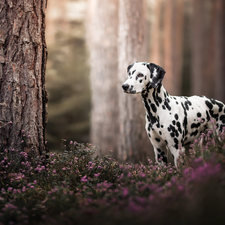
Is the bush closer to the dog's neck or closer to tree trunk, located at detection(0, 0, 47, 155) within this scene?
tree trunk, located at detection(0, 0, 47, 155)

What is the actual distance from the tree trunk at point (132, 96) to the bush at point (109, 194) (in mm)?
2873

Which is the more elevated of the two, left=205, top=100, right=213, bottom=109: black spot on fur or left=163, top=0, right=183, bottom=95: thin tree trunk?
left=163, top=0, right=183, bottom=95: thin tree trunk

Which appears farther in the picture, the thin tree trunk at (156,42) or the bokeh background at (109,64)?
the thin tree trunk at (156,42)

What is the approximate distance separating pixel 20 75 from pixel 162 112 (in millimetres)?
2263

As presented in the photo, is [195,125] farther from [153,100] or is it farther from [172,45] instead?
[172,45]

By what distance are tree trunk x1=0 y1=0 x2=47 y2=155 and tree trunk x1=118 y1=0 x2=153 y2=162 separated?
3.28 meters

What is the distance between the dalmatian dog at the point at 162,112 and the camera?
4.43 m

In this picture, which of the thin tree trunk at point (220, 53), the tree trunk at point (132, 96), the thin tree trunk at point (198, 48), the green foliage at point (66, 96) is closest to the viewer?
the tree trunk at point (132, 96)

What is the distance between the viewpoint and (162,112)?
15.1ft

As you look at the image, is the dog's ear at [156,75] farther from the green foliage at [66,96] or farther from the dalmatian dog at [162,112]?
the green foliage at [66,96]

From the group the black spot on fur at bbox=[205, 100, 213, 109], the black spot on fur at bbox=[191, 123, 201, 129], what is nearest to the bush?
the black spot on fur at bbox=[191, 123, 201, 129]

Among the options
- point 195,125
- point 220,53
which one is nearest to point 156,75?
point 195,125

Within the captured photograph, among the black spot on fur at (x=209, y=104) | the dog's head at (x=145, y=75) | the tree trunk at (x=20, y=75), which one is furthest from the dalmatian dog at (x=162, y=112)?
the tree trunk at (x=20, y=75)

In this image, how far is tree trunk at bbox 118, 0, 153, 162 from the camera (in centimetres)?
748
